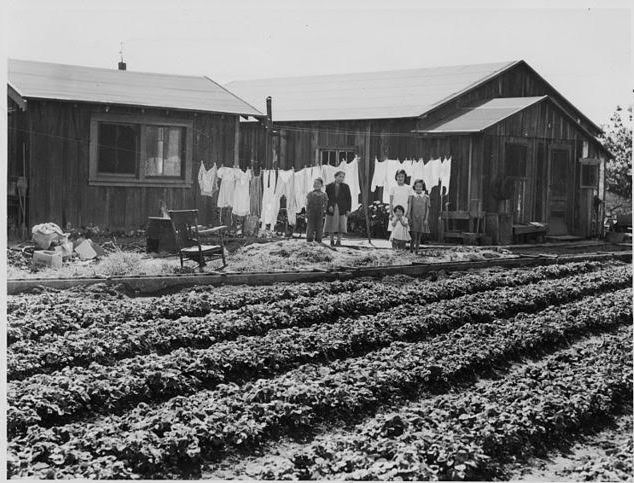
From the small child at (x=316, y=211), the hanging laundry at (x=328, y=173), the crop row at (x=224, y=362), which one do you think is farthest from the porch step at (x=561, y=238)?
the crop row at (x=224, y=362)

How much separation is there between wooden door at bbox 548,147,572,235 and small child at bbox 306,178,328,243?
6916mm

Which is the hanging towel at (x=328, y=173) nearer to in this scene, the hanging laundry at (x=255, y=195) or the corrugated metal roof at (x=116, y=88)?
the hanging laundry at (x=255, y=195)

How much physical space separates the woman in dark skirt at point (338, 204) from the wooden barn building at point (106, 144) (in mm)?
2539

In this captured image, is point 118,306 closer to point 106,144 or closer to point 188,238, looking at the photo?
point 188,238

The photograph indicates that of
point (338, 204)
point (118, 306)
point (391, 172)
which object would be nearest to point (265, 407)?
point (118, 306)

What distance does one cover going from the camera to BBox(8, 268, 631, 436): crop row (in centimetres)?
673

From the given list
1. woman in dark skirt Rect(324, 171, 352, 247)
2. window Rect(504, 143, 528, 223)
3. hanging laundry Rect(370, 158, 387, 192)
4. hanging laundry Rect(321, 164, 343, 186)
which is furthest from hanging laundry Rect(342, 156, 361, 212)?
window Rect(504, 143, 528, 223)

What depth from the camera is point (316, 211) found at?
16969mm

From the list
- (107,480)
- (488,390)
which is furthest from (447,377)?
(107,480)

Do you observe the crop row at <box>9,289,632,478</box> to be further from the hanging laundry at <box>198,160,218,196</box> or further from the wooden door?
the wooden door

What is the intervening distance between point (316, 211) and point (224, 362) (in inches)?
359

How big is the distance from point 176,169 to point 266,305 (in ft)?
28.2

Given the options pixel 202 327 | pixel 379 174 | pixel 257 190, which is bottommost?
pixel 202 327

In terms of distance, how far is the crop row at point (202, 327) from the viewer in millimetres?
7898
